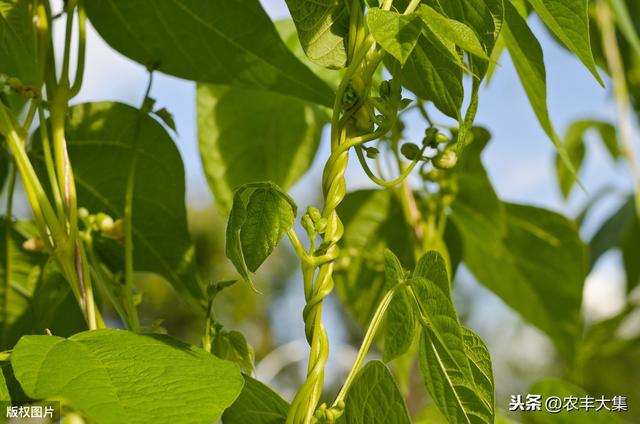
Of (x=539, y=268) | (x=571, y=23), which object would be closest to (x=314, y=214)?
(x=571, y=23)

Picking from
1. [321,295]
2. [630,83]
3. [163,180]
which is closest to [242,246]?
[321,295]

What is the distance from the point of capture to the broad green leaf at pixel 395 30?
268mm

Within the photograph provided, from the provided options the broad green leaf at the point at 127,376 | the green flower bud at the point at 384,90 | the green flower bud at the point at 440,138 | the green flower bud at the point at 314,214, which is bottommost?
the broad green leaf at the point at 127,376

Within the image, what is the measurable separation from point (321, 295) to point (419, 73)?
0.34 ft

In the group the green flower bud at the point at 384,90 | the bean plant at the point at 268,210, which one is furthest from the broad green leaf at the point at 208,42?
the green flower bud at the point at 384,90

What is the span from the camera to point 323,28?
33cm

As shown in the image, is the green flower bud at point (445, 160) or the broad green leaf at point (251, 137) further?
the broad green leaf at point (251, 137)

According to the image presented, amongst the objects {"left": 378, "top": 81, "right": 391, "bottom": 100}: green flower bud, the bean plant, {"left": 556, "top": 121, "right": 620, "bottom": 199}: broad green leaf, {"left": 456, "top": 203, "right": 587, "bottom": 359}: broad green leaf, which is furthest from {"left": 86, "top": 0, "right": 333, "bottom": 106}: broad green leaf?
{"left": 556, "top": 121, "right": 620, "bottom": 199}: broad green leaf

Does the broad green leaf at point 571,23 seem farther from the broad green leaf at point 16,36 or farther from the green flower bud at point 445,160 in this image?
the broad green leaf at point 16,36

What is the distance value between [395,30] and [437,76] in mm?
58

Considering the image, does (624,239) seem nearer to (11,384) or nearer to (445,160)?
(445,160)

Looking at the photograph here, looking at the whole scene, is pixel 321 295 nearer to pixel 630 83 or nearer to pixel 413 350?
pixel 413 350

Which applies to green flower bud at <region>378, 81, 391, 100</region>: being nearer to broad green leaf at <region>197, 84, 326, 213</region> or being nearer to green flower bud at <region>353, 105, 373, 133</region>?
green flower bud at <region>353, 105, 373, 133</region>

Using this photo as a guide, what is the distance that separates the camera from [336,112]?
0.30 m
